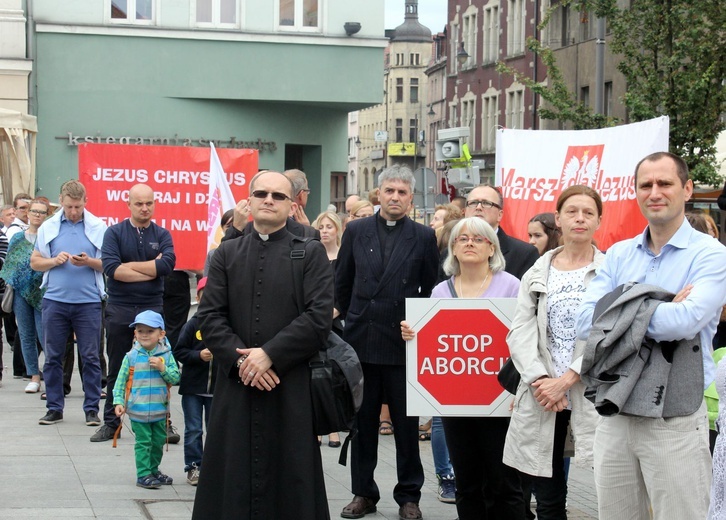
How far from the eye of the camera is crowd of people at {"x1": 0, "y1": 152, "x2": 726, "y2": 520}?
494 cm

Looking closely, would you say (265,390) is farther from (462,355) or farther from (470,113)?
(470,113)

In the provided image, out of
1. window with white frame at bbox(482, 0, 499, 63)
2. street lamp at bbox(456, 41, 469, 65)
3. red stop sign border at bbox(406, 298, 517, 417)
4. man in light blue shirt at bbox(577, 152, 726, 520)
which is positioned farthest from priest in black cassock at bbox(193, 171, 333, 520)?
window with white frame at bbox(482, 0, 499, 63)

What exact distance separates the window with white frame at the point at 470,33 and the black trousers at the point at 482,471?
62751 mm

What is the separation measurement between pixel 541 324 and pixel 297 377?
1298mm

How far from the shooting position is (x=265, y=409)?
616 cm

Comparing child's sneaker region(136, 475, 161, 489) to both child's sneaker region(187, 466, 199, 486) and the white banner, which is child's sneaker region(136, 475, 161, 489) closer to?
child's sneaker region(187, 466, 199, 486)

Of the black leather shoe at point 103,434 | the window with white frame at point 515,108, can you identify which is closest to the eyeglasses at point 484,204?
the black leather shoe at point 103,434

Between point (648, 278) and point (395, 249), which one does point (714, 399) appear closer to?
point (648, 278)

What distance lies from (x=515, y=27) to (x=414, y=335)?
5516 centimetres

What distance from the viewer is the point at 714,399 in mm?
5922

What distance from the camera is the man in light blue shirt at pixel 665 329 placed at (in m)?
4.88

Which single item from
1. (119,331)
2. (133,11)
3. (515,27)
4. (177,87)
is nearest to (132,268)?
(119,331)

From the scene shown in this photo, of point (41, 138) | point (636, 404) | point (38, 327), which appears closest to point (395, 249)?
point (636, 404)

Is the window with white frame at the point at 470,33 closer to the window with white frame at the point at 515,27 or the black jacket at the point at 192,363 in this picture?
the window with white frame at the point at 515,27
